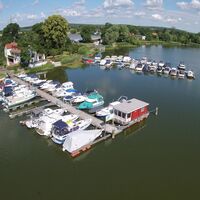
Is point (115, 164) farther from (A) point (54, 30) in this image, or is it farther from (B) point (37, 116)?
(A) point (54, 30)

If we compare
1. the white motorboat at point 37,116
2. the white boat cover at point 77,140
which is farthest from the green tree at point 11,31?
the white boat cover at point 77,140

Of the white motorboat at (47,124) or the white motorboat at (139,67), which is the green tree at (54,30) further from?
the white motorboat at (47,124)

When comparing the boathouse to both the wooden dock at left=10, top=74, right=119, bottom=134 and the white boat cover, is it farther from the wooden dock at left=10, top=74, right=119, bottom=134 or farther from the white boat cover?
the white boat cover

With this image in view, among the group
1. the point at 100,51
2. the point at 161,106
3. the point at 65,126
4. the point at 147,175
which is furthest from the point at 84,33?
the point at 147,175

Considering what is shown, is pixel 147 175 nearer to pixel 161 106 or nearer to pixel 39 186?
pixel 39 186

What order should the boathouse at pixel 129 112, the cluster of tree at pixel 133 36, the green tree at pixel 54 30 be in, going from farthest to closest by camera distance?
the cluster of tree at pixel 133 36
the green tree at pixel 54 30
the boathouse at pixel 129 112

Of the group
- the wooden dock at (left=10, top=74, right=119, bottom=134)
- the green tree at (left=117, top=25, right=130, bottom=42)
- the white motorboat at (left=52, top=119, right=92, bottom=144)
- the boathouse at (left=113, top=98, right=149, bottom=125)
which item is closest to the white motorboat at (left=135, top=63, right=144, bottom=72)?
the wooden dock at (left=10, top=74, right=119, bottom=134)
